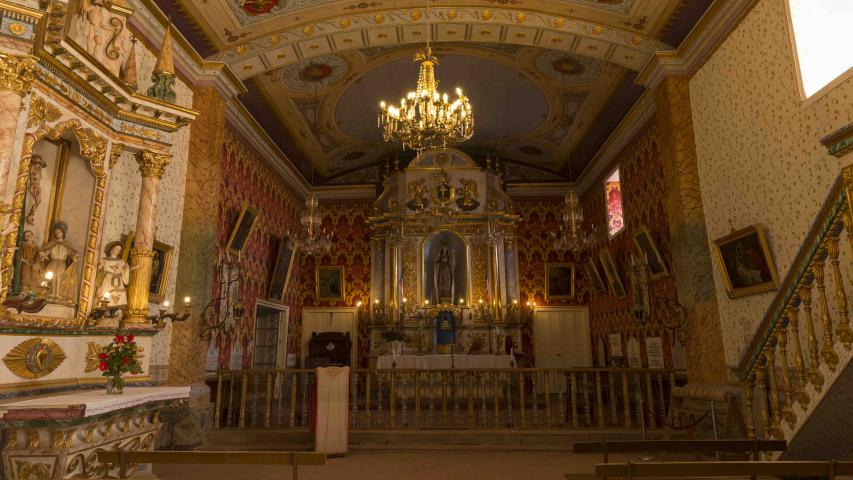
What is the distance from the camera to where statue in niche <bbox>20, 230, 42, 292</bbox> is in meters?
4.62

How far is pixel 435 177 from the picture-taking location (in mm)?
14383

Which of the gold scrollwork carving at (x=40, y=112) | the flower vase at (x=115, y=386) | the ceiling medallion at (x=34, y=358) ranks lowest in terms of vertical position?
the flower vase at (x=115, y=386)

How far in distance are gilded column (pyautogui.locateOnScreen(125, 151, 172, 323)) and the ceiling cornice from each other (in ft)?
23.2

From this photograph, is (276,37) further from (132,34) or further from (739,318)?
(739,318)

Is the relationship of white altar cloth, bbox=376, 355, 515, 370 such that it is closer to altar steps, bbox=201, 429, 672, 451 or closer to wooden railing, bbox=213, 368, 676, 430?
wooden railing, bbox=213, 368, 676, 430

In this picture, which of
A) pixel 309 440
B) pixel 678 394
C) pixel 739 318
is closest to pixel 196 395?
pixel 309 440

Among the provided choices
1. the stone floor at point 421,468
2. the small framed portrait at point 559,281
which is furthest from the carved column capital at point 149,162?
the small framed portrait at point 559,281

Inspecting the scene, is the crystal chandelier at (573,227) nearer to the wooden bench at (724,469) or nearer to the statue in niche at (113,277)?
the wooden bench at (724,469)

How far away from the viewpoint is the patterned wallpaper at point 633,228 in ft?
31.3

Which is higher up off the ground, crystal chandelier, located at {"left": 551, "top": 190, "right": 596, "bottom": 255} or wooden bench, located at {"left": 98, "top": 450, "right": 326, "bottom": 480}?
crystal chandelier, located at {"left": 551, "top": 190, "right": 596, "bottom": 255}

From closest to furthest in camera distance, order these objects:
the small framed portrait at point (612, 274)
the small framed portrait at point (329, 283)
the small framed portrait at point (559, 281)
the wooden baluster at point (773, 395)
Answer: the wooden baluster at point (773, 395) < the small framed portrait at point (612, 274) < the small framed portrait at point (559, 281) < the small framed portrait at point (329, 283)

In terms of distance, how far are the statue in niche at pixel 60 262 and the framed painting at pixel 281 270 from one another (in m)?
7.08

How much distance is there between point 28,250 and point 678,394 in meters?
7.86

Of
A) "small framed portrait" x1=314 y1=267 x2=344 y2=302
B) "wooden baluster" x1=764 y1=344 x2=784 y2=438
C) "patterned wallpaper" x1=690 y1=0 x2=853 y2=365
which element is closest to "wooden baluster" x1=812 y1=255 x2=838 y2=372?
"wooden baluster" x1=764 y1=344 x2=784 y2=438
